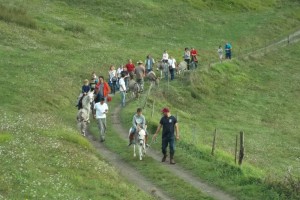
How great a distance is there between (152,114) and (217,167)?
1145cm

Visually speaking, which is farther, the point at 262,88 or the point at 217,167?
the point at 262,88

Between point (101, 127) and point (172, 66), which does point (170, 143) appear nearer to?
point (101, 127)

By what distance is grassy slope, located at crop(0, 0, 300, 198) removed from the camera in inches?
1037

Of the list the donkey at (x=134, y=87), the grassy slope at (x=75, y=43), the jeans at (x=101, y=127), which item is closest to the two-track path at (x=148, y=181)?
the jeans at (x=101, y=127)

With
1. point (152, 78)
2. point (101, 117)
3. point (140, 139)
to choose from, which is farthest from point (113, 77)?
point (140, 139)

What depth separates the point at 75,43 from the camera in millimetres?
59438

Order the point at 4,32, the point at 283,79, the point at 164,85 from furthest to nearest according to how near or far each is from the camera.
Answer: the point at 283,79 < the point at 4,32 < the point at 164,85

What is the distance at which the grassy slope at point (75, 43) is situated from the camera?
26350 mm

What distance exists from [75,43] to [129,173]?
36336mm

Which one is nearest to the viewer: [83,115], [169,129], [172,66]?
[169,129]

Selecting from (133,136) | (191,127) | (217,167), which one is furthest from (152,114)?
(217,167)

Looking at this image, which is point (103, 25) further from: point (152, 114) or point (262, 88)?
point (152, 114)

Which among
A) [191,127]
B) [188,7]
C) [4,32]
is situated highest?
[188,7]

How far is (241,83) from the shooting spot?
185ft
